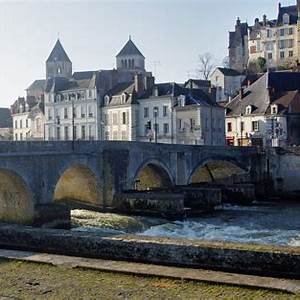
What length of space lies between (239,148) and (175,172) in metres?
8.72

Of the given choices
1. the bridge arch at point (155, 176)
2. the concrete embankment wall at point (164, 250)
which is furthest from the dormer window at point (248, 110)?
the concrete embankment wall at point (164, 250)

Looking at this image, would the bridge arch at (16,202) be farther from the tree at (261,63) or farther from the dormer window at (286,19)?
the dormer window at (286,19)

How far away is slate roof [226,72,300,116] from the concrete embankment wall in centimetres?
4205

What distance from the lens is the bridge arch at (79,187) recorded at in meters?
27.9

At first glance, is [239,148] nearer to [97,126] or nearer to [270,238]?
[270,238]

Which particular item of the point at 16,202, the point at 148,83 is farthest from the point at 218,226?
the point at 148,83

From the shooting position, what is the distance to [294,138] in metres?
51.9

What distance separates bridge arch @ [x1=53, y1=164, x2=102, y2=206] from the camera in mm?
27891

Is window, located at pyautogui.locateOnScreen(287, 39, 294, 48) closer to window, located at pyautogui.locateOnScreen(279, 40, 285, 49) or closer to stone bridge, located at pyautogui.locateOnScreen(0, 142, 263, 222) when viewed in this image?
window, located at pyautogui.locateOnScreen(279, 40, 285, 49)

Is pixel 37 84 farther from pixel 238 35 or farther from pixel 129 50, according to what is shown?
pixel 238 35

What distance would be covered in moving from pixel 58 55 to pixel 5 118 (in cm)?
1447

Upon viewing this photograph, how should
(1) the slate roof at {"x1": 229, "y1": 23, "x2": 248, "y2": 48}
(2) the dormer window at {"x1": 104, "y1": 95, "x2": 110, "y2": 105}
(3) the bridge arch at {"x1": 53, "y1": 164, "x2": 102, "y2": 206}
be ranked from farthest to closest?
(1) the slate roof at {"x1": 229, "y1": 23, "x2": 248, "y2": 48}
(2) the dormer window at {"x1": 104, "y1": 95, "x2": 110, "y2": 105}
(3) the bridge arch at {"x1": 53, "y1": 164, "x2": 102, "y2": 206}

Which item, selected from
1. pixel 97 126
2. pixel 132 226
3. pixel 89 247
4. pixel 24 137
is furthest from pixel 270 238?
pixel 24 137

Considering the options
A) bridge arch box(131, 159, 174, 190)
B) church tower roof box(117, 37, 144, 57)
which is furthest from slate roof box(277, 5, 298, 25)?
bridge arch box(131, 159, 174, 190)
